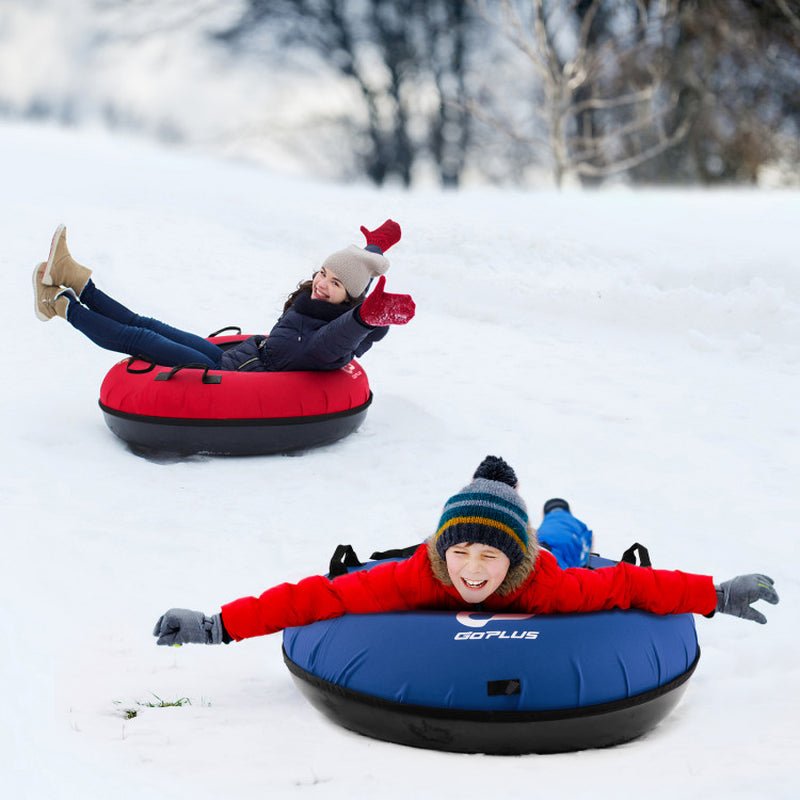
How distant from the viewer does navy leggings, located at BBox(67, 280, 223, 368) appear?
5277mm

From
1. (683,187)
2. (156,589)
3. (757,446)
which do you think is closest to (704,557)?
(757,446)

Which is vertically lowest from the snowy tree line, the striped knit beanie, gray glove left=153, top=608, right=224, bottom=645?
the snowy tree line

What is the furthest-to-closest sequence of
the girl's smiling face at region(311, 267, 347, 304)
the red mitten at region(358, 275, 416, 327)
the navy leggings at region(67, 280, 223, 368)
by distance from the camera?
the girl's smiling face at region(311, 267, 347, 304) < the navy leggings at region(67, 280, 223, 368) < the red mitten at region(358, 275, 416, 327)

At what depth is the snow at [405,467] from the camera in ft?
8.44

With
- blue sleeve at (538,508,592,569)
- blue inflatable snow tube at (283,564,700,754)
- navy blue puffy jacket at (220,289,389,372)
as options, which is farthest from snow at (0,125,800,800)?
navy blue puffy jacket at (220,289,389,372)

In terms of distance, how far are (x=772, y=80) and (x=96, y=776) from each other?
65.9 feet

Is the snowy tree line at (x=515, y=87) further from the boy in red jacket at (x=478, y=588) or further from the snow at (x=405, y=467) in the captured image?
the boy in red jacket at (x=478, y=588)

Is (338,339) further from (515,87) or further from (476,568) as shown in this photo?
(515,87)

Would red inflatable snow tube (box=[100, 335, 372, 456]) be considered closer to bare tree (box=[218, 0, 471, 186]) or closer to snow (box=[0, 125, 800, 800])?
snow (box=[0, 125, 800, 800])

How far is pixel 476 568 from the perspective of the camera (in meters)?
2.70

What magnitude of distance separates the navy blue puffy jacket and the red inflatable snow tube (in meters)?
0.12

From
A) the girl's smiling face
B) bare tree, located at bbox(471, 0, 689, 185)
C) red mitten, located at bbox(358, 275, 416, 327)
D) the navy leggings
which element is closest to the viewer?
red mitten, located at bbox(358, 275, 416, 327)

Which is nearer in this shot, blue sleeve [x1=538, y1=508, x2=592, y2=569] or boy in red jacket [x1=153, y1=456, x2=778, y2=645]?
boy in red jacket [x1=153, y1=456, x2=778, y2=645]

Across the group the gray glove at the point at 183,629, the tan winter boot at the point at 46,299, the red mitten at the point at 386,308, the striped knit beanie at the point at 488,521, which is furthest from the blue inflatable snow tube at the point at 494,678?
the tan winter boot at the point at 46,299
